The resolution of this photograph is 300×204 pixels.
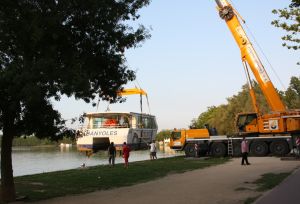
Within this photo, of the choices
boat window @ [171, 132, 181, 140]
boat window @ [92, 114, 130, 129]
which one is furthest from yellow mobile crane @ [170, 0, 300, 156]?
boat window @ [92, 114, 130, 129]

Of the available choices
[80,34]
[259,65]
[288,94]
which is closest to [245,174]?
[80,34]

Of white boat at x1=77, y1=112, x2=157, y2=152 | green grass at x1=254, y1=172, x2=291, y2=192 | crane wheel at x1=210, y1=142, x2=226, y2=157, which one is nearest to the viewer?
green grass at x1=254, y1=172, x2=291, y2=192

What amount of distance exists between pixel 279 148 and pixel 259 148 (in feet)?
4.65

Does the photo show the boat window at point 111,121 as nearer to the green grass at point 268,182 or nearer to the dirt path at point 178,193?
the dirt path at point 178,193

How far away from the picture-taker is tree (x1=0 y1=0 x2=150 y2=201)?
11.6 meters

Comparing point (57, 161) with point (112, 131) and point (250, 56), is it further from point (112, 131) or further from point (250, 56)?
point (250, 56)

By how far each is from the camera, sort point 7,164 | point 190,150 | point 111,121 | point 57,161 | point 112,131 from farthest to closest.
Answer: point 57,161 < point 111,121 < point 112,131 < point 190,150 < point 7,164

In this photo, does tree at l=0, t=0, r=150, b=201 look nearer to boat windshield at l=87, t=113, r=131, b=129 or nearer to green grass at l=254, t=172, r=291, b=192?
green grass at l=254, t=172, r=291, b=192

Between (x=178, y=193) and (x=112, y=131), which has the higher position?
(x=112, y=131)

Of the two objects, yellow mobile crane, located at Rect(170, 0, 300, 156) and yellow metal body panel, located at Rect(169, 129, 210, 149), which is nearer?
yellow mobile crane, located at Rect(170, 0, 300, 156)

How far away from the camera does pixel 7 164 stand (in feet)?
44.0

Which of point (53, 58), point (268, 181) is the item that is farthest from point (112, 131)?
point (53, 58)

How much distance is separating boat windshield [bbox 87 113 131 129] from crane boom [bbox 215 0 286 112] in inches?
560

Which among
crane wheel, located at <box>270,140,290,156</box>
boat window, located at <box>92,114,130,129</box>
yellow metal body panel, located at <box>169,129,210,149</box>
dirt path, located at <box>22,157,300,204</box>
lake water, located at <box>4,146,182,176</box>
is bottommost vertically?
dirt path, located at <box>22,157,300,204</box>
